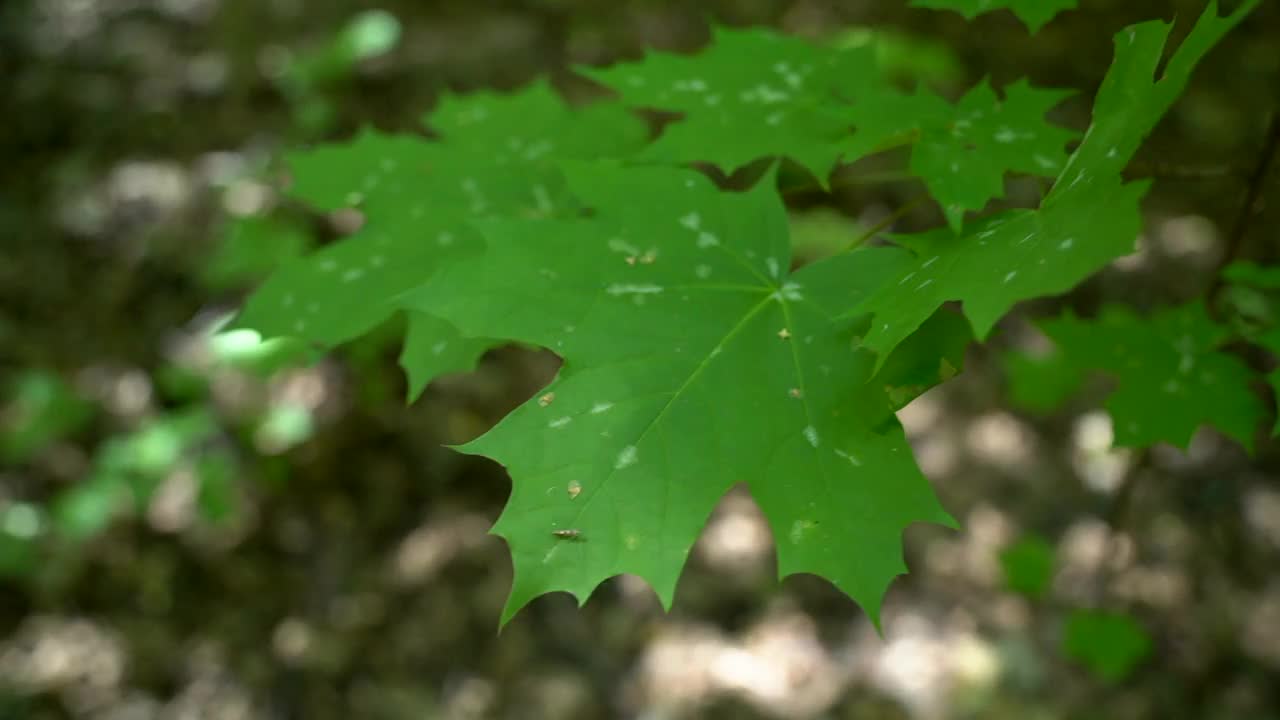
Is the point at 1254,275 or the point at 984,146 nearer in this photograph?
the point at 984,146

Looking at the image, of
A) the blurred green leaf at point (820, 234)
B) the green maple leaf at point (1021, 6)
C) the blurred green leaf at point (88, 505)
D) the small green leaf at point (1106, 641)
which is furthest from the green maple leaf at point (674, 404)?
the blurred green leaf at point (88, 505)

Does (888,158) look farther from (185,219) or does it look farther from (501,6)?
(185,219)

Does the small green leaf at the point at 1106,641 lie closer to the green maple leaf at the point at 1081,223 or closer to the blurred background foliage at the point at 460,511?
the blurred background foliage at the point at 460,511

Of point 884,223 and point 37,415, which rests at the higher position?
point 884,223

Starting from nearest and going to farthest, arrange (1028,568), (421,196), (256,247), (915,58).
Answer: (421,196)
(1028,568)
(256,247)
(915,58)

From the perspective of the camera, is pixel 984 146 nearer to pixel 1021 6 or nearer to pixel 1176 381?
pixel 1021 6

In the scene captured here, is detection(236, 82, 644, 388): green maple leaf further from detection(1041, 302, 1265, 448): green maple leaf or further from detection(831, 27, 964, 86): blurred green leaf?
detection(831, 27, 964, 86): blurred green leaf

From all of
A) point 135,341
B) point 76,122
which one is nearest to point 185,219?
point 135,341

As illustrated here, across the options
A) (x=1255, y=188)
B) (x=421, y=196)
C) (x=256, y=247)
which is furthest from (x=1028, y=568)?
(x=256, y=247)
